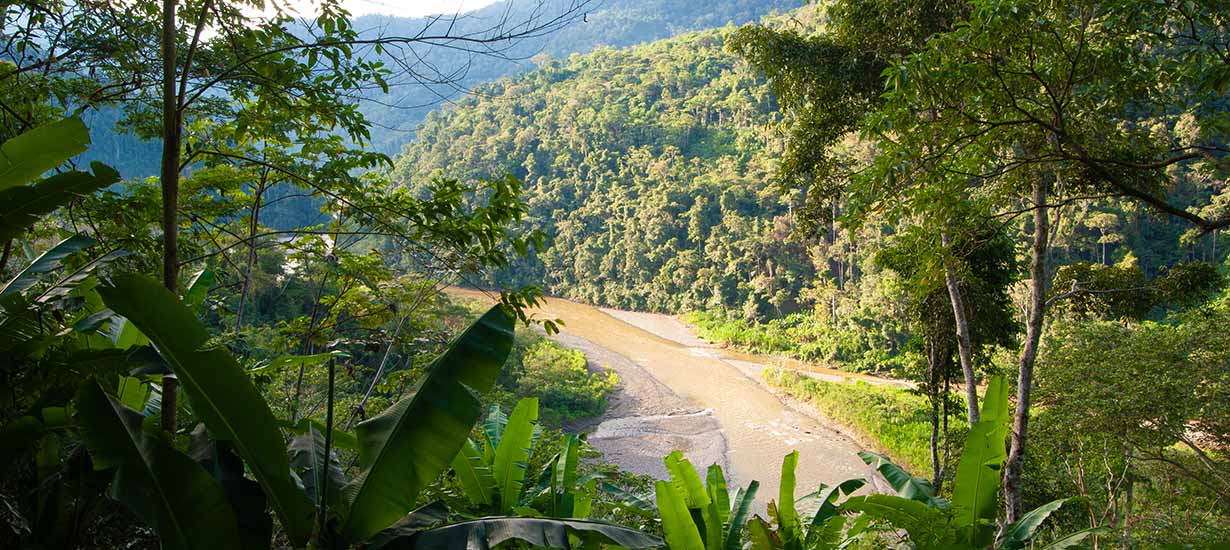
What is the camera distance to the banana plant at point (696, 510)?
2.16 meters

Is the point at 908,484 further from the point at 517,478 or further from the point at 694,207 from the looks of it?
the point at 694,207

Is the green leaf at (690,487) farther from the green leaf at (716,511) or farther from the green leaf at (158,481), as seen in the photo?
the green leaf at (158,481)

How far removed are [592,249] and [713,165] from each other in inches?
255

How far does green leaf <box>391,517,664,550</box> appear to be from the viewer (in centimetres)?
145

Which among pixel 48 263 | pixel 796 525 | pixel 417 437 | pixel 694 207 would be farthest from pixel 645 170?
pixel 417 437

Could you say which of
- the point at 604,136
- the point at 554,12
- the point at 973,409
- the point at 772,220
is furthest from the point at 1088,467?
the point at 604,136

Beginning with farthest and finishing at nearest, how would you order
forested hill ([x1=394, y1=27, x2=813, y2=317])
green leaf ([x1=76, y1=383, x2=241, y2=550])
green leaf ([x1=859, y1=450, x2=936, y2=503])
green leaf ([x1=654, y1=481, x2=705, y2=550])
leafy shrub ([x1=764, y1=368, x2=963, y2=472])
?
forested hill ([x1=394, y1=27, x2=813, y2=317]) → leafy shrub ([x1=764, y1=368, x2=963, y2=472]) → green leaf ([x1=859, y1=450, x2=936, y2=503]) → green leaf ([x1=654, y1=481, x2=705, y2=550]) → green leaf ([x1=76, y1=383, x2=241, y2=550])

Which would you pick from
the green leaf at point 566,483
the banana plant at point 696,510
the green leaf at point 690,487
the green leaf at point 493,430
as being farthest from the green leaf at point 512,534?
the green leaf at point 493,430

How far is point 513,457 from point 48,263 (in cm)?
157

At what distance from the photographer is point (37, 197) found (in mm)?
1528

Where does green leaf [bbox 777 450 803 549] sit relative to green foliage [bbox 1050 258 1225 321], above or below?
below

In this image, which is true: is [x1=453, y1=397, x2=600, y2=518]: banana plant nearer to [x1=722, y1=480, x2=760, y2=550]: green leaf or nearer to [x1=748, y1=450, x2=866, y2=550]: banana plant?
[x1=722, y1=480, x2=760, y2=550]: green leaf

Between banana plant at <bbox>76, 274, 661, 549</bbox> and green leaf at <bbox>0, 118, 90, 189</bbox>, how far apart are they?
0.61 m

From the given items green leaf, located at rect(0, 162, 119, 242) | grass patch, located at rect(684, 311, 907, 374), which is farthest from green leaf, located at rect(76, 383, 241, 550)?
grass patch, located at rect(684, 311, 907, 374)
